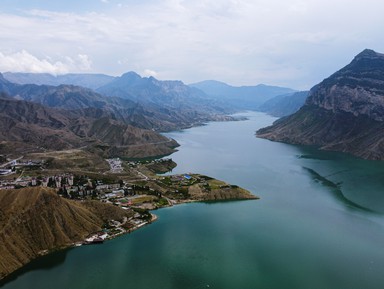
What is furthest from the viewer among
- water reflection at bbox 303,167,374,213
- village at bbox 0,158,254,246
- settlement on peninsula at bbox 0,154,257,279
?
water reflection at bbox 303,167,374,213

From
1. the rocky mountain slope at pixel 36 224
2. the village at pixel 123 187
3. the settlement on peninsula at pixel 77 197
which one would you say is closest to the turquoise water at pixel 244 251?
the rocky mountain slope at pixel 36 224

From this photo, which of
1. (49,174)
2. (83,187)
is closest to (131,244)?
(83,187)

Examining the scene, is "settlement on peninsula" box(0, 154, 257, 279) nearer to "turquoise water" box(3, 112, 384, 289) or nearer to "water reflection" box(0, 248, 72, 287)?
"water reflection" box(0, 248, 72, 287)

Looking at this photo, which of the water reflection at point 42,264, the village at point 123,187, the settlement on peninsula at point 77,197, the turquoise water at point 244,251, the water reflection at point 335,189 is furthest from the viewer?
the water reflection at point 335,189

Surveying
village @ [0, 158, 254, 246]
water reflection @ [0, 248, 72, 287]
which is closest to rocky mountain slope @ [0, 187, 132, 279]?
water reflection @ [0, 248, 72, 287]

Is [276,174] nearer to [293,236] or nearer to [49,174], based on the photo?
[293,236]

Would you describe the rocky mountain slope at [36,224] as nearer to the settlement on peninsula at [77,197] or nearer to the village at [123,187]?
the settlement on peninsula at [77,197]

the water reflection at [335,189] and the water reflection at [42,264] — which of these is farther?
the water reflection at [335,189]
